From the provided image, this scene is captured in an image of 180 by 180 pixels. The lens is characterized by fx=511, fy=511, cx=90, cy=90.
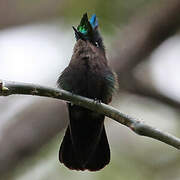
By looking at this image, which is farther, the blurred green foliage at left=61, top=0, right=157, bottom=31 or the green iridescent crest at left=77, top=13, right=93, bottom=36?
the blurred green foliage at left=61, top=0, right=157, bottom=31

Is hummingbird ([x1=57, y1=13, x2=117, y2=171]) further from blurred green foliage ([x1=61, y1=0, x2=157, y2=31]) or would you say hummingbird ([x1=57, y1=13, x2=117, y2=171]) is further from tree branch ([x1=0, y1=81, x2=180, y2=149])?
blurred green foliage ([x1=61, y1=0, x2=157, y2=31])

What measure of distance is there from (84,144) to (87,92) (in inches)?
18.7

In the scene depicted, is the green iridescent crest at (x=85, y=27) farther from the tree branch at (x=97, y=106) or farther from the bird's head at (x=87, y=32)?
the tree branch at (x=97, y=106)

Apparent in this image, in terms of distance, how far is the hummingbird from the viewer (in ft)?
12.0

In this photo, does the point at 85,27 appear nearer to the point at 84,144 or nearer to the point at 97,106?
the point at 84,144

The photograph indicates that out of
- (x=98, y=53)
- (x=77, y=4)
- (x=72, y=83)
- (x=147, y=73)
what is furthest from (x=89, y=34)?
(x=147, y=73)

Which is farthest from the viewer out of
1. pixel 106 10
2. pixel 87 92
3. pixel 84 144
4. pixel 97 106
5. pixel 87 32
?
pixel 106 10

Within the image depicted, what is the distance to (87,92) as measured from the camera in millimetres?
3656

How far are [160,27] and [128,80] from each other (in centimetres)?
72

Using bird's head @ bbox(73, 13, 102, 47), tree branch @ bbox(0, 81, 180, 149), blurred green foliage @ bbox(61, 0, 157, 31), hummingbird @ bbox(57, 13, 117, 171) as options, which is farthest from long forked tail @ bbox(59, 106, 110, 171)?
blurred green foliage @ bbox(61, 0, 157, 31)

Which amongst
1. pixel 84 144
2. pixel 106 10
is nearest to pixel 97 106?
pixel 84 144

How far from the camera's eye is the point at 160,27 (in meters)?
5.96

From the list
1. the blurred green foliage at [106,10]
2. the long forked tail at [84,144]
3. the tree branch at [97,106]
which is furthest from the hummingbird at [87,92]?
the blurred green foliage at [106,10]

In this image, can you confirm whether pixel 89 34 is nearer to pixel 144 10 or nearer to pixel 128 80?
pixel 128 80
